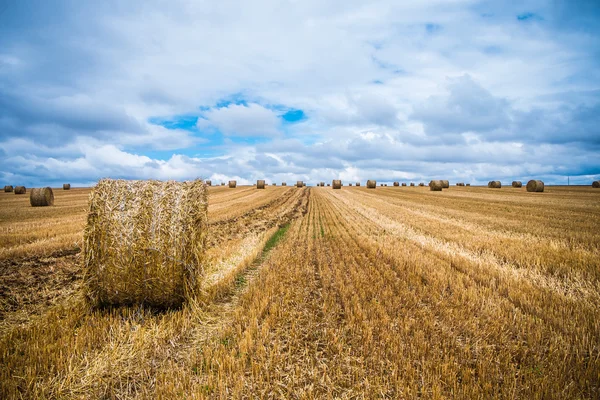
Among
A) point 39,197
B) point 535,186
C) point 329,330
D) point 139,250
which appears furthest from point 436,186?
point 39,197

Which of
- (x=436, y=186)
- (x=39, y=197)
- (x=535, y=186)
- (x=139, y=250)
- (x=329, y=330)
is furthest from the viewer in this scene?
(x=436, y=186)

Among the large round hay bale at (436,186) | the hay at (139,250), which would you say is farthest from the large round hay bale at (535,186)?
the hay at (139,250)

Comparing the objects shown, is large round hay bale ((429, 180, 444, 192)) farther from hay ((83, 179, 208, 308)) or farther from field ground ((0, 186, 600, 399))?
hay ((83, 179, 208, 308))

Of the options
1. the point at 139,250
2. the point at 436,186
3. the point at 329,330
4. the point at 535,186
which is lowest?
the point at 329,330

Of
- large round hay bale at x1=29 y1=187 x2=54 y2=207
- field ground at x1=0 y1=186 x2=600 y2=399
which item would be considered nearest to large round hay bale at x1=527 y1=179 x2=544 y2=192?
field ground at x1=0 y1=186 x2=600 y2=399

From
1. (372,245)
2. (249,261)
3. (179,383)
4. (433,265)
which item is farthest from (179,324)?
(372,245)

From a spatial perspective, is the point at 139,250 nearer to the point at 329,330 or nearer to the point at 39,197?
the point at 329,330

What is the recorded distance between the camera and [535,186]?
1307 inches

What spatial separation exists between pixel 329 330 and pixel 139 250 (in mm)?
3518

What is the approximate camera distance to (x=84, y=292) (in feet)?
17.3

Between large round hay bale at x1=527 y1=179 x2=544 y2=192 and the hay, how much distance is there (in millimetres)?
39195

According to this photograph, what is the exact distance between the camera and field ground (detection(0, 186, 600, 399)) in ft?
10.6

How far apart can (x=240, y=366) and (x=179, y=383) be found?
26.2 inches

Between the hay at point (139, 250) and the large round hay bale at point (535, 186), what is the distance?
39195 mm
